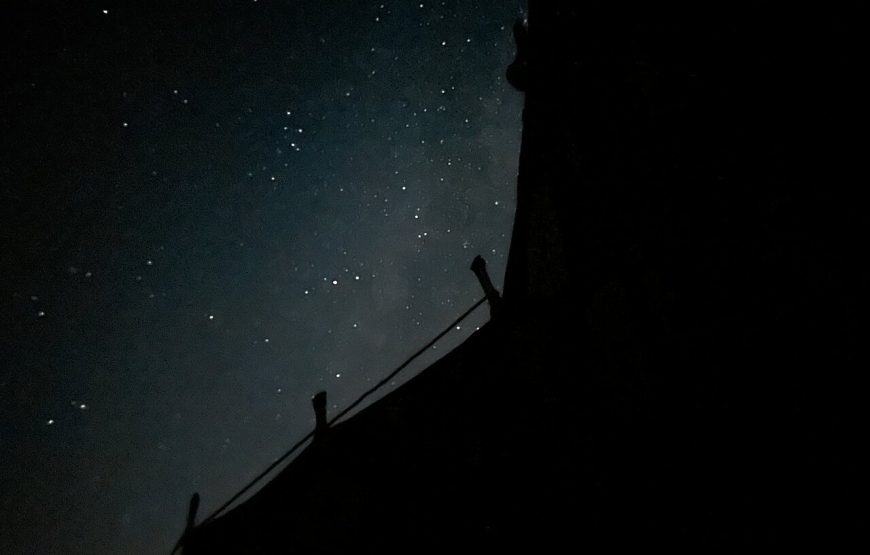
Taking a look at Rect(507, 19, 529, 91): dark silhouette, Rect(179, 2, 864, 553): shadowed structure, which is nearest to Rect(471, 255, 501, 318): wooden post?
Rect(179, 2, 864, 553): shadowed structure

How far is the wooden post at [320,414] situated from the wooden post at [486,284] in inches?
123

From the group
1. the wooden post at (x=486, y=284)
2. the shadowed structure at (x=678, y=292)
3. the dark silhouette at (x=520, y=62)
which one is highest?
the dark silhouette at (x=520, y=62)

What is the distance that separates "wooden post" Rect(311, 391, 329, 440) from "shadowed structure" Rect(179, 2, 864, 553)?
8.51 ft

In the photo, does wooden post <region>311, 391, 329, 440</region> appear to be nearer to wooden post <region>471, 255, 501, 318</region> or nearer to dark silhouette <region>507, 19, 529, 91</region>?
wooden post <region>471, 255, 501, 318</region>

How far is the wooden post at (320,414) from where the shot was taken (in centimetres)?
694

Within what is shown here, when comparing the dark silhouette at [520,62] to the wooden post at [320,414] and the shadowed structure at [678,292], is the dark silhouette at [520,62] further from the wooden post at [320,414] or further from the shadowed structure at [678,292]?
the wooden post at [320,414]

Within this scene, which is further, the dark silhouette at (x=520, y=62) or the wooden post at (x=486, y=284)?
the wooden post at (x=486, y=284)

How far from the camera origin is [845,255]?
1.76 m

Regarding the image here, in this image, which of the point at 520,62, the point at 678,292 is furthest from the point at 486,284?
the point at 678,292

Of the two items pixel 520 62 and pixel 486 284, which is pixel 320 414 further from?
pixel 520 62

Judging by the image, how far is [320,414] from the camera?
7.19 metres

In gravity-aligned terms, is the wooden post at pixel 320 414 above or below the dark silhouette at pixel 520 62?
below

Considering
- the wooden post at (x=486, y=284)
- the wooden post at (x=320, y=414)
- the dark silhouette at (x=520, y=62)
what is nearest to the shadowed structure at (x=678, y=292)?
the dark silhouette at (x=520, y=62)

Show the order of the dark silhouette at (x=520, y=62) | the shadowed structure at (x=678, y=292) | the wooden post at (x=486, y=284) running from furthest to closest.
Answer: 1. the wooden post at (x=486, y=284)
2. the dark silhouette at (x=520, y=62)
3. the shadowed structure at (x=678, y=292)
